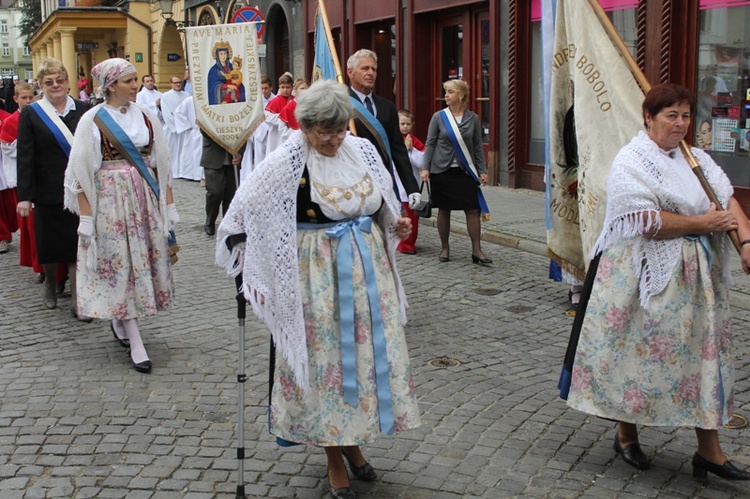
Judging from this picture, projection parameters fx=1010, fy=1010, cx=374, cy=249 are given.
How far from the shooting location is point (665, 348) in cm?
423

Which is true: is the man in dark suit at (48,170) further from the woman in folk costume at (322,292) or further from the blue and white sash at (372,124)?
the woman in folk costume at (322,292)

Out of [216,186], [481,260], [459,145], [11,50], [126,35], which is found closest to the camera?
[481,260]

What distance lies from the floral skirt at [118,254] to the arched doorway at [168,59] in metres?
29.9

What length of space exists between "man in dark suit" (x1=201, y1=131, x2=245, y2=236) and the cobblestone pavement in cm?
387

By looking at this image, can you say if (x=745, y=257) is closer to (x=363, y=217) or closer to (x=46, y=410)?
(x=363, y=217)

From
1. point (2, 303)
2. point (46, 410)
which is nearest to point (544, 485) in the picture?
point (46, 410)

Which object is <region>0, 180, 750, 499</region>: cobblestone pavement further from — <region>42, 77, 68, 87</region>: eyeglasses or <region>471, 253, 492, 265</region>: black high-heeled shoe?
<region>42, 77, 68, 87</region>: eyeglasses

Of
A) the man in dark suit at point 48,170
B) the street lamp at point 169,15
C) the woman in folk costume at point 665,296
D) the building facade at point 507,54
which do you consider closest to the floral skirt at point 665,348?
the woman in folk costume at point 665,296

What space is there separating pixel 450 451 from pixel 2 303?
519 centimetres

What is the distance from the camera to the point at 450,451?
4.78m

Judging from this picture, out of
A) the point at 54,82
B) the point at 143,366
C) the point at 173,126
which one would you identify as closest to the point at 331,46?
the point at 54,82

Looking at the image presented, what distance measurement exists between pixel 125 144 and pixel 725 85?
7.78 m

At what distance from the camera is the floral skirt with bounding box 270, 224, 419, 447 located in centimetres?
407

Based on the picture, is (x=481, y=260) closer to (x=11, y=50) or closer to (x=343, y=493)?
(x=343, y=493)
